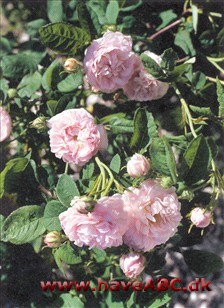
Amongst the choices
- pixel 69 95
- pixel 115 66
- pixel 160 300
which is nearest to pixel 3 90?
pixel 69 95

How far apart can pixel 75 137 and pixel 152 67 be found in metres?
0.16

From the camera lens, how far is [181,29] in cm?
107

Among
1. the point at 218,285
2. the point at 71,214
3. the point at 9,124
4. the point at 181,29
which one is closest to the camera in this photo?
the point at 71,214

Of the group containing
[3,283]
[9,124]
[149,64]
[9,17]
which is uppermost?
[149,64]

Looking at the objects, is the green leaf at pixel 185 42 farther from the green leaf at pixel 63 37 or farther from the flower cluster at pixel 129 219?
the flower cluster at pixel 129 219

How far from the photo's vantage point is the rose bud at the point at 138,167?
75 centimetres

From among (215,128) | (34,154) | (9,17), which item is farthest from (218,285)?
(9,17)

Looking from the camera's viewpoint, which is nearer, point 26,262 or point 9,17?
point 26,262

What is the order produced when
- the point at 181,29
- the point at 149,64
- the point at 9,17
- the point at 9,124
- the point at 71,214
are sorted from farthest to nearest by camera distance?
1. the point at 9,17
2. the point at 181,29
3. the point at 9,124
4. the point at 149,64
5. the point at 71,214

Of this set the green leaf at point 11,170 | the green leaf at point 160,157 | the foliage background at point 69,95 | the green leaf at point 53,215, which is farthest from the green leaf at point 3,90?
the green leaf at point 160,157

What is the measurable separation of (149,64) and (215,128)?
1.00ft

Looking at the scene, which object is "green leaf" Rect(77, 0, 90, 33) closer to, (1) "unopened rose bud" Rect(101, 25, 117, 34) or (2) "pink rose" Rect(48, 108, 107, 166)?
(1) "unopened rose bud" Rect(101, 25, 117, 34)

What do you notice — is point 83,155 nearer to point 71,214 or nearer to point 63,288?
point 71,214

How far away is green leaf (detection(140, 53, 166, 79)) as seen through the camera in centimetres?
85
